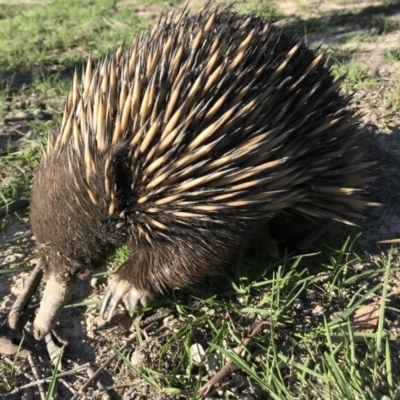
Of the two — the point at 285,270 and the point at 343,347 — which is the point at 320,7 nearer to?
the point at 285,270

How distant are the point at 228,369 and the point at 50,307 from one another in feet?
2.66

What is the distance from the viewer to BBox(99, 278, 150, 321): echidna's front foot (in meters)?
2.37

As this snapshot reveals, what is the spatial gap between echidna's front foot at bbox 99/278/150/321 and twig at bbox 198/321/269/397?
1.60ft

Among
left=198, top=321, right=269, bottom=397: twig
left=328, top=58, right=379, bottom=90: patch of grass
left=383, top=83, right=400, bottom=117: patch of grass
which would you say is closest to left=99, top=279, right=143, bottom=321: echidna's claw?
left=198, top=321, right=269, bottom=397: twig

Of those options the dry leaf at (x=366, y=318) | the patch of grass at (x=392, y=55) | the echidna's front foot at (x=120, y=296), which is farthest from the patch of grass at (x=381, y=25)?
the echidna's front foot at (x=120, y=296)

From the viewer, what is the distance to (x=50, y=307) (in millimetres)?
2279

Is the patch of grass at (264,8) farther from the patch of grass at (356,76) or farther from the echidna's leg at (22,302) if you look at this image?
the echidna's leg at (22,302)

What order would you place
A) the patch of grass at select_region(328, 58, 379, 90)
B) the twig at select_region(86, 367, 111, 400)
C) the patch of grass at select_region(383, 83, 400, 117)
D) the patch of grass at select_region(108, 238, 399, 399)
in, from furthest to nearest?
the patch of grass at select_region(328, 58, 379, 90)
the patch of grass at select_region(383, 83, 400, 117)
the twig at select_region(86, 367, 111, 400)
the patch of grass at select_region(108, 238, 399, 399)

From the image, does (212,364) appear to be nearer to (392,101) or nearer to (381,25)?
(392,101)

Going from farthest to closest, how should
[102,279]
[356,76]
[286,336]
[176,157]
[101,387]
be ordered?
[356,76] → [102,279] → [286,336] → [101,387] → [176,157]

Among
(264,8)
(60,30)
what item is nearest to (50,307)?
(60,30)

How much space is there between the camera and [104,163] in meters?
1.99

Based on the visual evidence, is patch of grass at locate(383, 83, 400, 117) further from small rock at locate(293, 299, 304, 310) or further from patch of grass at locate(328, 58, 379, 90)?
small rock at locate(293, 299, 304, 310)

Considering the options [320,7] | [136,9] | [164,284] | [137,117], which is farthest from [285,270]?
[136,9]
